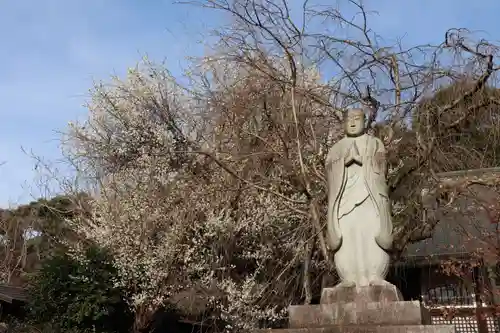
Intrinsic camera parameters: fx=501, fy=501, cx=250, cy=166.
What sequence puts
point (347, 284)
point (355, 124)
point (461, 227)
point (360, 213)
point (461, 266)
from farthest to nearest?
1. point (461, 266)
2. point (461, 227)
3. point (355, 124)
4. point (360, 213)
5. point (347, 284)

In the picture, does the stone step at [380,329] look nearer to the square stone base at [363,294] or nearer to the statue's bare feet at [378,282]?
the square stone base at [363,294]

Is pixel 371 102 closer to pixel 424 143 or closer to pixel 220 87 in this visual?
pixel 424 143

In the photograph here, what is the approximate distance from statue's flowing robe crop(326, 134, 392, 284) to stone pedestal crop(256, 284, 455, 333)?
215 millimetres

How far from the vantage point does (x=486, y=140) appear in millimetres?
8258

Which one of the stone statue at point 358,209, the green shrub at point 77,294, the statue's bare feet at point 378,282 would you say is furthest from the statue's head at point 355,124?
the green shrub at point 77,294

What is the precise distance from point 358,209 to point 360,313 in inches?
42.4

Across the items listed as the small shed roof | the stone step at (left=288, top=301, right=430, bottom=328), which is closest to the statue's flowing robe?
the stone step at (left=288, top=301, right=430, bottom=328)

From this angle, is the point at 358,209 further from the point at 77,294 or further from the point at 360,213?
the point at 77,294

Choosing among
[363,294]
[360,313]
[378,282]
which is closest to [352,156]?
[378,282]

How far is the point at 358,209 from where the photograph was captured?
17.4 ft

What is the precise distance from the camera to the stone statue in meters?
5.10

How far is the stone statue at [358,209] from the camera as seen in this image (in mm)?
5102

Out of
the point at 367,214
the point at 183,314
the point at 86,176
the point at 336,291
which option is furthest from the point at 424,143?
the point at 86,176

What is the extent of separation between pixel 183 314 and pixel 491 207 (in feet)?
25.1
